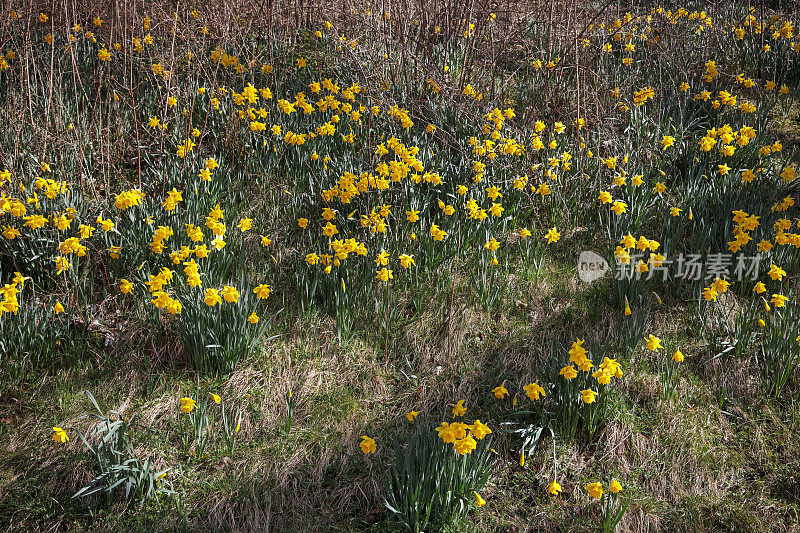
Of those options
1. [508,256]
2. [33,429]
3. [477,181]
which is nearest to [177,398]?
[33,429]

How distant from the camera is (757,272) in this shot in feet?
11.0

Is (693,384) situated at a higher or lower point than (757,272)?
lower

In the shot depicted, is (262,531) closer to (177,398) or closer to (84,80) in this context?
(177,398)

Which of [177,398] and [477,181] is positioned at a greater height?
[477,181]

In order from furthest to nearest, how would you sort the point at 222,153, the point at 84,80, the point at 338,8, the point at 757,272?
the point at 338,8, the point at 84,80, the point at 222,153, the point at 757,272

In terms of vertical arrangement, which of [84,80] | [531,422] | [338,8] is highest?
[338,8]

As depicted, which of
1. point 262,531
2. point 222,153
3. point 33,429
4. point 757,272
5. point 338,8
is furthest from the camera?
point 338,8

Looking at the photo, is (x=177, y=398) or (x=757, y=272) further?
(x=757, y=272)

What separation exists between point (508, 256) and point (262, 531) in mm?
2027

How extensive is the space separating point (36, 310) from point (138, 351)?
50cm

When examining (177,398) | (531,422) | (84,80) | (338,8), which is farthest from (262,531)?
(338,8)

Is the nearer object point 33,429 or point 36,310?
point 33,429

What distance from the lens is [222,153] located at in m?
4.39

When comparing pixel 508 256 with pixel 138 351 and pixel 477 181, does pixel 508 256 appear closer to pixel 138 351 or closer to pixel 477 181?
Result: pixel 477 181
